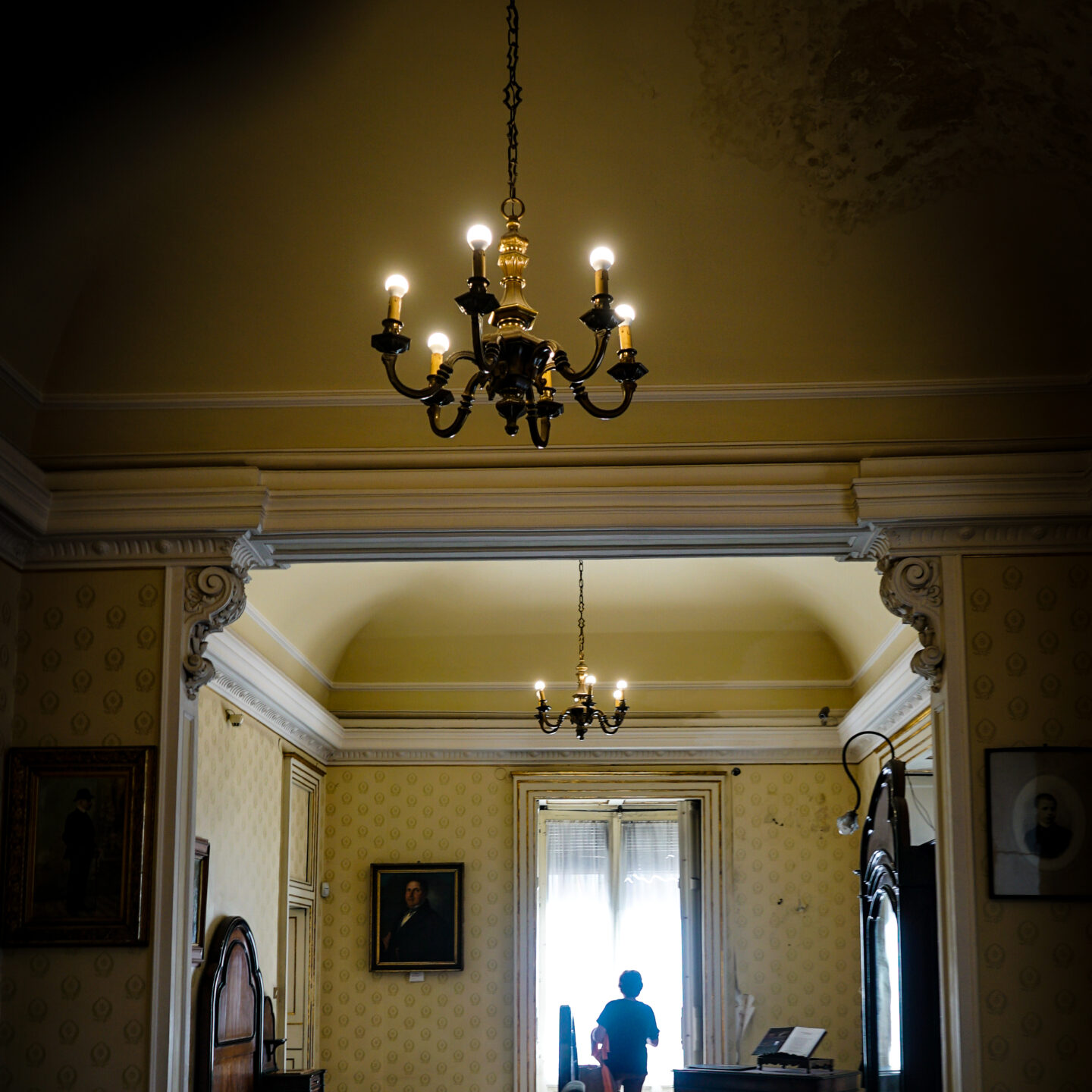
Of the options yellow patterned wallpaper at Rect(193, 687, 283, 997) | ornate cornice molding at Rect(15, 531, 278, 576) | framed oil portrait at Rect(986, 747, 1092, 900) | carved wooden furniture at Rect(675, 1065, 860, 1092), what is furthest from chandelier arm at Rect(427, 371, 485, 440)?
carved wooden furniture at Rect(675, 1065, 860, 1092)

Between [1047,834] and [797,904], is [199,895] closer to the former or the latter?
[1047,834]

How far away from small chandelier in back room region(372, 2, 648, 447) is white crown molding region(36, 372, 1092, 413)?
234cm

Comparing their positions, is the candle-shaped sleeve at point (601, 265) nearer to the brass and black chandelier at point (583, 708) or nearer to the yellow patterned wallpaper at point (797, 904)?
the brass and black chandelier at point (583, 708)

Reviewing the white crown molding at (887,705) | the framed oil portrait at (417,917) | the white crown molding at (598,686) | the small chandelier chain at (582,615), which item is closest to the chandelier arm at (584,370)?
the white crown molding at (887,705)

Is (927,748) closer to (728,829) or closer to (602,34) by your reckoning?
(728,829)

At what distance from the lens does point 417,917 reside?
1352 cm

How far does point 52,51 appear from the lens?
18.4 ft

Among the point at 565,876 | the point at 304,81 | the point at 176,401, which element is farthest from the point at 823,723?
the point at 304,81

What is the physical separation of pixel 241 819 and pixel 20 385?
15.5 feet

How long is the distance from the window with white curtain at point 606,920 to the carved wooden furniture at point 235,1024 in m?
7.07

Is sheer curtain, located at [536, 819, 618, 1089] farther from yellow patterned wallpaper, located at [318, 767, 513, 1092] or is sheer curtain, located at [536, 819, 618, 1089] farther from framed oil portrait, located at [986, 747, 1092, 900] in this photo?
framed oil portrait, located at [986, 747, 1092, 900]

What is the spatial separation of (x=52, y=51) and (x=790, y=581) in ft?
28.4

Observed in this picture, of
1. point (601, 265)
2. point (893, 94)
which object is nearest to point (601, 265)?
point (601, 265)

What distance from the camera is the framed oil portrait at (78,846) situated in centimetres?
644
